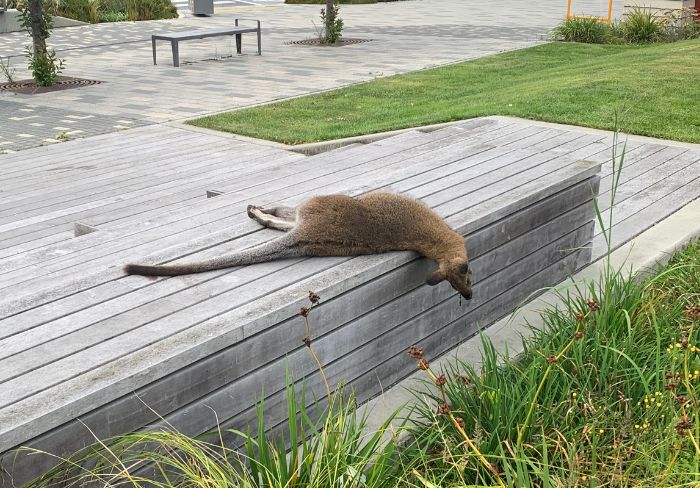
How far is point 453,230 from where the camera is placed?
14.0ft

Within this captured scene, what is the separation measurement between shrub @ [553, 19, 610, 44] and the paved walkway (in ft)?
2.49

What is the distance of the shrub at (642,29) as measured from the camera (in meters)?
21.1

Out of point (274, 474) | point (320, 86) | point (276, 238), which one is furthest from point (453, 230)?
point (320, 86)

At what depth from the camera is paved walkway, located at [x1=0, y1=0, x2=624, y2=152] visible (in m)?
13.3

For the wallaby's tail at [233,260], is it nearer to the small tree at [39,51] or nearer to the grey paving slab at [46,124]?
the grey paving slab at [46,124]

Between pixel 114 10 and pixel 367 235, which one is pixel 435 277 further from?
pixel 114 10

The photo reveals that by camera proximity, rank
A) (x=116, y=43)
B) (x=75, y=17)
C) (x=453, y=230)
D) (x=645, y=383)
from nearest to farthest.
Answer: (x=645, y=383) < (x=453, y=230) < (x=116, y=43) < (x=75, y=17)

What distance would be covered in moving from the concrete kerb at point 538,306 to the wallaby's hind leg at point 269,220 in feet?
3.07

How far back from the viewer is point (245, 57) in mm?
19078

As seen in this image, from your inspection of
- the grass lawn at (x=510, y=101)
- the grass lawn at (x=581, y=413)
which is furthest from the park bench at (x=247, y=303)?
the grass lawn at (x=510, y=101)

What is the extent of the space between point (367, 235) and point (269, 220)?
0.62 m

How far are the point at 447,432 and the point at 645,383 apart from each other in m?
0.77

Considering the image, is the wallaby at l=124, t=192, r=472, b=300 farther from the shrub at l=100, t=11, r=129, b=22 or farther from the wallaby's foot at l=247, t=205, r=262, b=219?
the shrub at l=100, t=11, r=129, b=22

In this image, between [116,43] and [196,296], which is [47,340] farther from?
[116,43]
